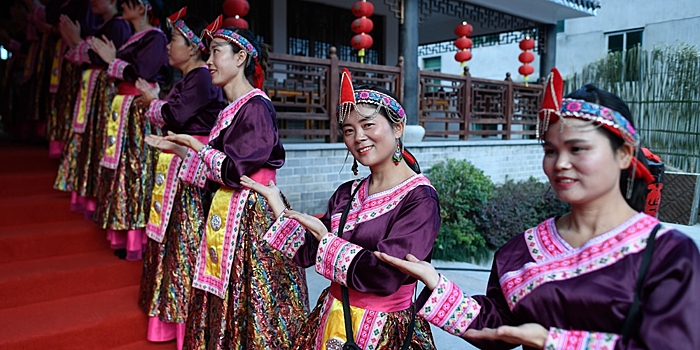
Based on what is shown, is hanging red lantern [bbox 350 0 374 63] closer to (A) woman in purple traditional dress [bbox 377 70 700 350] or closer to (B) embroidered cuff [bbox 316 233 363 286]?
(B) embroidered cuff [bbox 316 233 363 286]

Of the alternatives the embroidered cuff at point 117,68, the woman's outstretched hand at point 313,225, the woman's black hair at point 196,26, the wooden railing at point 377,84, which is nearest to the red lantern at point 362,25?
the wooden railing at point 377,84

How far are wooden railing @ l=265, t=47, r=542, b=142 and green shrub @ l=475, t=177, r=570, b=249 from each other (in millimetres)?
1530

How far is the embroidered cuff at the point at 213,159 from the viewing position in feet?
7.68

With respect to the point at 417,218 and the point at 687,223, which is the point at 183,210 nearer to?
the point at 417,218

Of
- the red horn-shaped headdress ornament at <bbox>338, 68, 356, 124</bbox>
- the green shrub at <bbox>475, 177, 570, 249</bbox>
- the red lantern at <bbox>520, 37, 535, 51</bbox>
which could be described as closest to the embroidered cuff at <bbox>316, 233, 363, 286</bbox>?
the red horn-shaped headdress ornament at <bbox>338, 68, 356, 124</bbox>

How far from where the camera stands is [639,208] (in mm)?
1275

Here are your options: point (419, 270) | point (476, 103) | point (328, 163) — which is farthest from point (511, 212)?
point (419, 270)

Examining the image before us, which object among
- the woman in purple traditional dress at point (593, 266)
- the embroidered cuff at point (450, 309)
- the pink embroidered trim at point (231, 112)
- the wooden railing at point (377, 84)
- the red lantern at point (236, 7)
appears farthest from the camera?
the red lantern at point (236, 7)

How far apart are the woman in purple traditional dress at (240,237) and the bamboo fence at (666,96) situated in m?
7.25

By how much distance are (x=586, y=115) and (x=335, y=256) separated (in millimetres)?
824

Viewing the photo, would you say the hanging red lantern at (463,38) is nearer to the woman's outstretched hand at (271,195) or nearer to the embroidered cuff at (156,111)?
the embroidered cuff at (156,111)

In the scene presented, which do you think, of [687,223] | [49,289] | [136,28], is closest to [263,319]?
[49,289]

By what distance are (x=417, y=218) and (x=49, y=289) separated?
263 centimetres

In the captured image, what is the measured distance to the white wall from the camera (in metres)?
11.5
